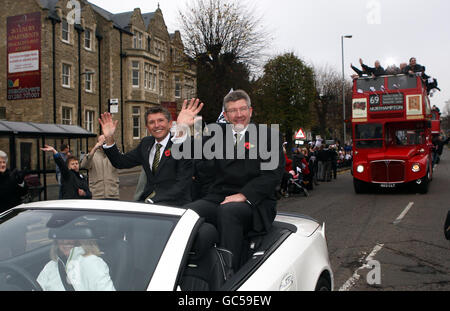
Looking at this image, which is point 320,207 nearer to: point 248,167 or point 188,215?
point 248,167

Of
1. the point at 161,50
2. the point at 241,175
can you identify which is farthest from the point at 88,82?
the point at 241,175

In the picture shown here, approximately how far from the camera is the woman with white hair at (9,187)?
5.95 metres

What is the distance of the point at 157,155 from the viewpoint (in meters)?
4.13

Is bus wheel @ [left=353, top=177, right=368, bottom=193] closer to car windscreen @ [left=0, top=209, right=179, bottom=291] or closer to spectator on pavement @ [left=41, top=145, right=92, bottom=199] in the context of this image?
spectator on pavement @ [left=41, top=145, right=92, bottom=199]

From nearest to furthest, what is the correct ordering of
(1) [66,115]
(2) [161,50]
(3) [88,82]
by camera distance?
→ (1) [66,115], (3) [88,82], (2) [161,50]

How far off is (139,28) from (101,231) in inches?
1588

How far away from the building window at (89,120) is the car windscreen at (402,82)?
80.4 feet

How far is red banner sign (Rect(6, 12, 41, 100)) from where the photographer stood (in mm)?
20094

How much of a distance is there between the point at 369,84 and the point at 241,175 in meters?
13.0

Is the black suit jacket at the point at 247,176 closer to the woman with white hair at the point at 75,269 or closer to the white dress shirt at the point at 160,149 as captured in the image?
the white dress shirt at the point at 160,149

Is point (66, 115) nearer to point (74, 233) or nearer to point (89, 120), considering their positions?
point (89, 120)

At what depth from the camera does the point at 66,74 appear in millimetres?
31844

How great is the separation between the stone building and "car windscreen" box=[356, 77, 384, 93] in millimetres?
11516

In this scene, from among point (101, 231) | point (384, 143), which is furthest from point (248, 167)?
point (384, 143)
